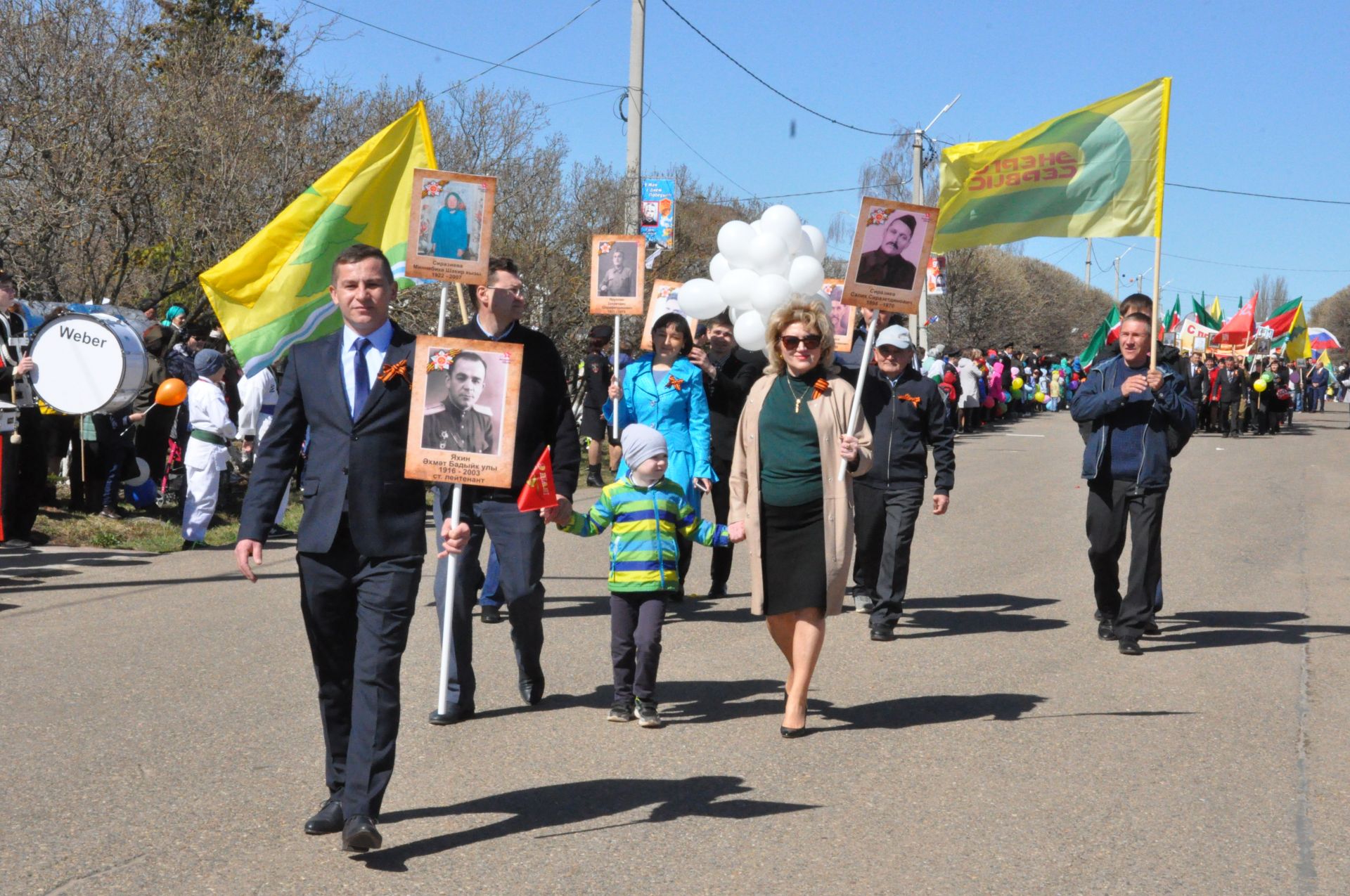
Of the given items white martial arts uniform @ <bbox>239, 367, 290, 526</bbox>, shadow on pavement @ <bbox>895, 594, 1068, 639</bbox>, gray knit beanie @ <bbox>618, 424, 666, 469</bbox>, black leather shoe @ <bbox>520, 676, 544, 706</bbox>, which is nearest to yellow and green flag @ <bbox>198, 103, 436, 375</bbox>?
gray knit beanie @ <bbox>618, 424, 666, 469</bbox>

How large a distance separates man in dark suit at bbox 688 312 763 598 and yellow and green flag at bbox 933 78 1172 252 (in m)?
1.82

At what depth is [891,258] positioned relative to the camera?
743cm

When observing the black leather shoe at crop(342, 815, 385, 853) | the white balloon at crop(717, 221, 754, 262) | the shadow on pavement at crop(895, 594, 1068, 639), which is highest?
the white balloon at crop(717, 221, 754, 262)

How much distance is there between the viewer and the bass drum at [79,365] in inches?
449

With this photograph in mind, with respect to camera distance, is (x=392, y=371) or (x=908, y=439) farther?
(x=908, y=439)

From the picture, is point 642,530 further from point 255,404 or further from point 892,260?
point 255,404

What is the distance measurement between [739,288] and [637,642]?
505cm

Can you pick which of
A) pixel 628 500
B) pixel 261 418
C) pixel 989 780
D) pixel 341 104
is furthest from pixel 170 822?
pixel 341 104

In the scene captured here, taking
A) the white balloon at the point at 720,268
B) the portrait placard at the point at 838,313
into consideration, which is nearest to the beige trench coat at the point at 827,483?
the white balloon at the point at 720,268

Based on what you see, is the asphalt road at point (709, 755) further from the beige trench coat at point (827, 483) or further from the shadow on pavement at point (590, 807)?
the beige trench coat at point (827, 483)

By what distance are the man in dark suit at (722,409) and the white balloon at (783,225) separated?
3.11ft

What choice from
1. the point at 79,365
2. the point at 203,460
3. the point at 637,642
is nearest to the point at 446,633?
the point at 637,642

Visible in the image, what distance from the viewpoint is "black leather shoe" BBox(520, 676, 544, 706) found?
704 centimetres

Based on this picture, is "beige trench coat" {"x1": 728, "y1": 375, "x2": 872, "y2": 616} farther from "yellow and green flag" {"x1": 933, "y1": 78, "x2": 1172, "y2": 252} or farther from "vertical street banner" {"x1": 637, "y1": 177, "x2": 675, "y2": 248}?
"vertical street banner" {"x1": 637, "y1": 177, "x2": 675, "y2": 248}
